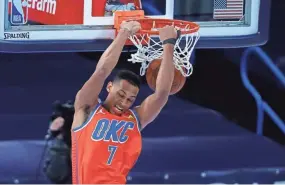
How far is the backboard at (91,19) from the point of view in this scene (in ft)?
11.1

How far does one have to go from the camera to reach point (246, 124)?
13.7ft

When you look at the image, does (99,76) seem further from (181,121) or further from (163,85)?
(181,121)

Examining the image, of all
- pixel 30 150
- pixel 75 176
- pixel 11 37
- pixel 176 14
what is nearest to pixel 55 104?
pixel 30 150

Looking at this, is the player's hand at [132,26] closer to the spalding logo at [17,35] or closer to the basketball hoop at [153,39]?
the basketball hoop at [153,39]

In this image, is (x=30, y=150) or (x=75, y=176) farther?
(x=30, y=150)

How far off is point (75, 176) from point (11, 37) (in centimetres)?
105

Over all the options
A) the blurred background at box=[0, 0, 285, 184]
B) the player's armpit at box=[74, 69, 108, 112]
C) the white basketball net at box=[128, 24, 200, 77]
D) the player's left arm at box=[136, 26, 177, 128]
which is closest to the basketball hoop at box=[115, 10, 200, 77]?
the white basketball net at box=[128, 24, 200, 77]

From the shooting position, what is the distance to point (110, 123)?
8.87 ft

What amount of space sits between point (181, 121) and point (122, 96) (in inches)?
59.0

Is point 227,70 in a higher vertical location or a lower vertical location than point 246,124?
higher

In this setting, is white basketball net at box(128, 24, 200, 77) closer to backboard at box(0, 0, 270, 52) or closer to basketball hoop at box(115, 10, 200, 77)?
basketball hoop at box(115, 10, 200, 77)

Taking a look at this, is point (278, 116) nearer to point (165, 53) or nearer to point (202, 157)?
point (202, 157)

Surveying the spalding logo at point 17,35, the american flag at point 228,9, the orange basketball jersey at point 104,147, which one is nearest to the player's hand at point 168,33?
the orange basketball jersey at point 104,147

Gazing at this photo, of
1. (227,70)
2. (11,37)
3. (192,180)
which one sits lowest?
(192,180)
